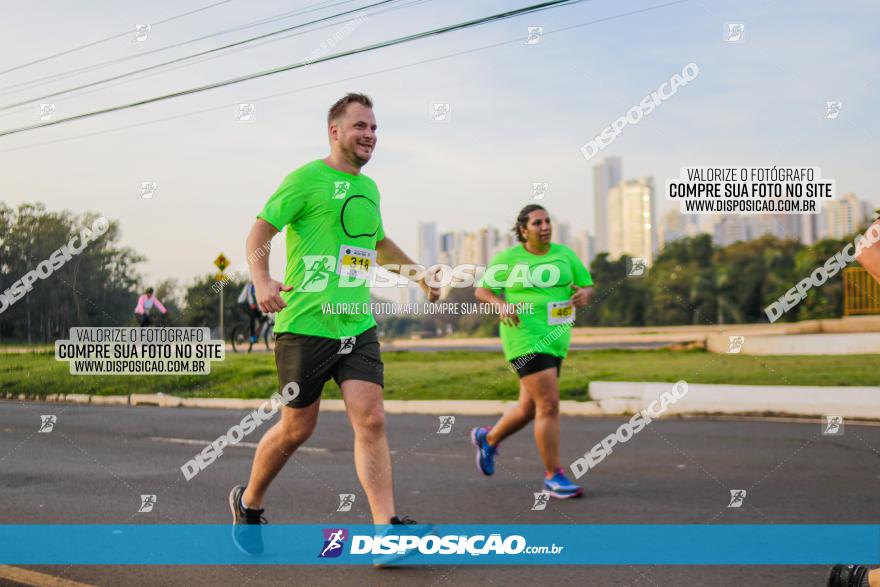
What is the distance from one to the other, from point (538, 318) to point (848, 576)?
314cm

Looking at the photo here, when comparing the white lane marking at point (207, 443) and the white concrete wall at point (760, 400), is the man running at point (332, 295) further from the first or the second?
the white concrete wall at point (760, 400)

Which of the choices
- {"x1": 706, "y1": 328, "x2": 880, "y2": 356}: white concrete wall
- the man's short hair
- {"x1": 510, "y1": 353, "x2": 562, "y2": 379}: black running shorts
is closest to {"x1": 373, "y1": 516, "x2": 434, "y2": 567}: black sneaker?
the man's short hair

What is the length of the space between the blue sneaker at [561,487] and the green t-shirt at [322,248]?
7.80 feet

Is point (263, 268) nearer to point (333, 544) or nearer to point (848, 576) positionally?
point (333, 544)

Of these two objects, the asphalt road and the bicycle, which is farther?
the bicycle

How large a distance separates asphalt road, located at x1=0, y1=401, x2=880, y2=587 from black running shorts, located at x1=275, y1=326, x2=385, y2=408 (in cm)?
87

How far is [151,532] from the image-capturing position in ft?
17.2

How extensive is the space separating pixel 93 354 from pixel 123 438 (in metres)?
3.61

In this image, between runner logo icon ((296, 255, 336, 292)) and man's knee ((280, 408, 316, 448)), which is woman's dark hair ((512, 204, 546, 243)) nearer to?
runner logo icon ((296, 255, 336, 292))

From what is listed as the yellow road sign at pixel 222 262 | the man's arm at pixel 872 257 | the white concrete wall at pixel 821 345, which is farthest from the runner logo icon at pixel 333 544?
the white concrete wall at pixel 821 345

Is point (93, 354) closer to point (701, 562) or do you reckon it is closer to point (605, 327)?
point (701, 562)

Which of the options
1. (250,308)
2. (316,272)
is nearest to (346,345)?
(316,272)

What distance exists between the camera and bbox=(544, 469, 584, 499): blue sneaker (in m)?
6.18

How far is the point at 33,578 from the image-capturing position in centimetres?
423
